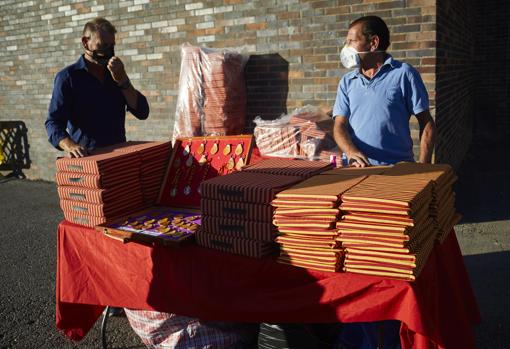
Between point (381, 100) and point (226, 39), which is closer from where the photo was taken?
point (381, 100)

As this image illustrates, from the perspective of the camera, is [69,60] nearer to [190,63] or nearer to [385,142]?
[190,63]

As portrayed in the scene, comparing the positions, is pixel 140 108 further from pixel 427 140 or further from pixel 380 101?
pixel 427 140

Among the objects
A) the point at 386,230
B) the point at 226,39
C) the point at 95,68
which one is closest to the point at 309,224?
the point at 386,230

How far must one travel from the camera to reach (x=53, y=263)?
500 centimetres

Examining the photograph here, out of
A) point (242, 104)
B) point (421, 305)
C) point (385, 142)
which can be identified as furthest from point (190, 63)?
point (421, 305)

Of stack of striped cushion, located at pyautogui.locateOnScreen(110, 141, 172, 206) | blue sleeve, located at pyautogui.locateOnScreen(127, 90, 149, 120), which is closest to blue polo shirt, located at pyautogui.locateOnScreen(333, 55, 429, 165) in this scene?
stack of striped cushion, located at pyautogui.locateOnScreen(110, 141, 172, 206)

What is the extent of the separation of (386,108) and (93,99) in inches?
82.0

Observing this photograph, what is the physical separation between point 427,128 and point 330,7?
265cm

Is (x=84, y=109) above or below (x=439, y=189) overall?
above

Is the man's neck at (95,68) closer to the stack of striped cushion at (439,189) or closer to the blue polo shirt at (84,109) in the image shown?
the blue polo shirt at (84,109)

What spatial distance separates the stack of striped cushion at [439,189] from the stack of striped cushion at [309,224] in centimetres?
33

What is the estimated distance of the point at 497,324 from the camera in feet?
11.0

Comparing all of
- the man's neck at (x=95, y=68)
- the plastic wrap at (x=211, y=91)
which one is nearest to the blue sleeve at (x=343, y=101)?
the man's neck at (x=95, y=68)

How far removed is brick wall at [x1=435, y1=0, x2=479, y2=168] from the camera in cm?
510
